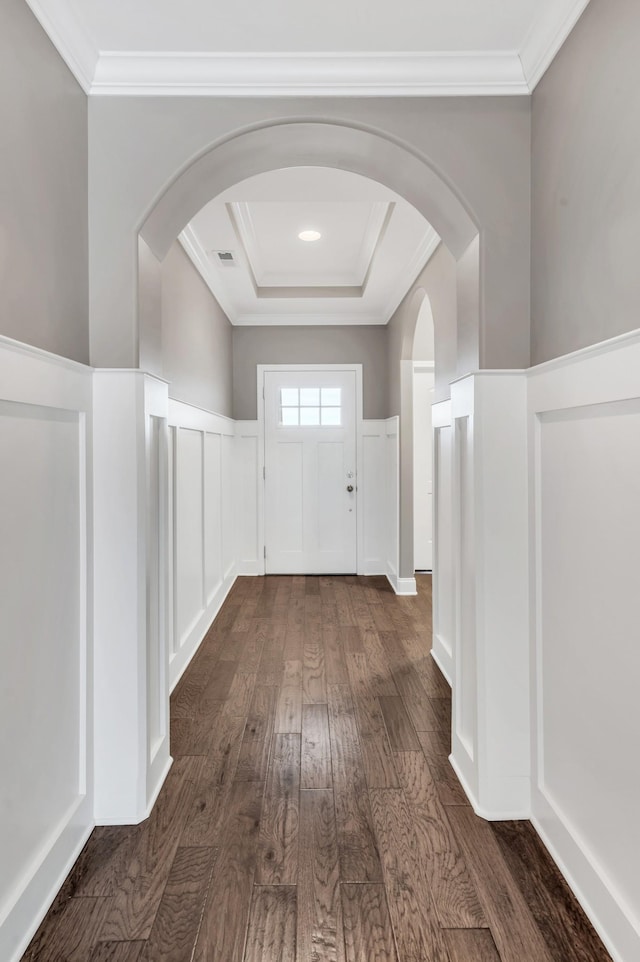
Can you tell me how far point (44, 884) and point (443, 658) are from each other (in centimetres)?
207

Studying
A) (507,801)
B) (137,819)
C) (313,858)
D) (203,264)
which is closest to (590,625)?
(507,801)

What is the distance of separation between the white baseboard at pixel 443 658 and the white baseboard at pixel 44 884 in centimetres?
171

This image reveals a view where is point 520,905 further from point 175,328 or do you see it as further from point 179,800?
point 175,328

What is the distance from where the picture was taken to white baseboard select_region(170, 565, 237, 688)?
9.55 feet

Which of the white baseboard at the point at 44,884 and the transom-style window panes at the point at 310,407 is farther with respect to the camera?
the transom-style window panes at the point at 310,407

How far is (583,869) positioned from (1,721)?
56.6 inches

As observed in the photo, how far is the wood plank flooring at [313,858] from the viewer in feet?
4.57

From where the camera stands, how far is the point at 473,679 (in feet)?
6.41

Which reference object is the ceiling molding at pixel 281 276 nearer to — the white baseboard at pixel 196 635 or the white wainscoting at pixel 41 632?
the white wainscoting at pixel 41 632

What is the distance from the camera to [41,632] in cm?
151

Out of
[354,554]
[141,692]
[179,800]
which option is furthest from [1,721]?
[354,554]

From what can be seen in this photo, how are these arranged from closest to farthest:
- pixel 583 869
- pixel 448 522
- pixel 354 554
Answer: pixel 583 869
pixel 448 522
pixel 354 554

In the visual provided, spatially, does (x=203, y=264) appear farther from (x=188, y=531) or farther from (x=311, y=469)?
(x=311, y=469)

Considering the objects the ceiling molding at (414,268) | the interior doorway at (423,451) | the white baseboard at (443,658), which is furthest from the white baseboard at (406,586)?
the ceiling molding at (414,268)
